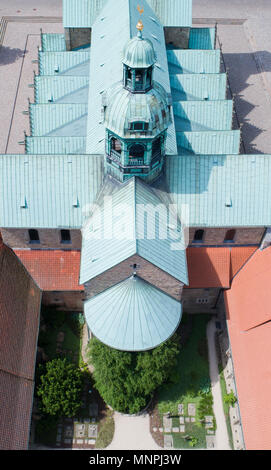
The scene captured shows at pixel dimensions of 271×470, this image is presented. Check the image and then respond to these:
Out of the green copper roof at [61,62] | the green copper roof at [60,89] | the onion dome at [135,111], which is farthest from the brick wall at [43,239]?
the green copper roof at [61,62]

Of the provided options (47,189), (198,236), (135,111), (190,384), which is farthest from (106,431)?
(135,111)

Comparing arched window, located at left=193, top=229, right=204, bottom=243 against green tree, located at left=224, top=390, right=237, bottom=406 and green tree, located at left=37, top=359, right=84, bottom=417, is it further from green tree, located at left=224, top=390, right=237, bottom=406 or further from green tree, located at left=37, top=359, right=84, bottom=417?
green tree, located at left=37, top=359, right=84, bottom=417

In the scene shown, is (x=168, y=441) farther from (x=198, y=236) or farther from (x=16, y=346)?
(x=198, y=236)

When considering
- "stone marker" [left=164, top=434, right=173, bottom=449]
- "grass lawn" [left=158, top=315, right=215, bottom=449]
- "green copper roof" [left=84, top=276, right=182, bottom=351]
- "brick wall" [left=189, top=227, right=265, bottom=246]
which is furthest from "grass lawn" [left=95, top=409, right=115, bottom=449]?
"brick wall" [left=189, top=227, right=265, bottom=246]

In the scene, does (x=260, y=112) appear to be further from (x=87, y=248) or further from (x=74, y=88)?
(x=87, y=248)

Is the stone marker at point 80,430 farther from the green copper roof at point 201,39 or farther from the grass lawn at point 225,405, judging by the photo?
the green copper roof at point 201,39
